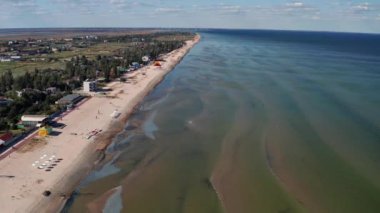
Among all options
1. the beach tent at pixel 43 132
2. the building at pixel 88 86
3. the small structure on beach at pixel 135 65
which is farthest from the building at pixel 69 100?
the small structure on beach at pixel 135 65

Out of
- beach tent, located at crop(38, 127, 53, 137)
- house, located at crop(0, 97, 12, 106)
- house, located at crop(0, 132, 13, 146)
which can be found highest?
house, located at crop(0, 97, 12, 106)

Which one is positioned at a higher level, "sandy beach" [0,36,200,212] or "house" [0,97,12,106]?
"house" [0,97,12,106]

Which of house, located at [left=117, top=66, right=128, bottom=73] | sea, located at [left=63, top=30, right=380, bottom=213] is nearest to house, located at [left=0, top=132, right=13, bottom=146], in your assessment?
sea, located at [left=63, top=30, right=380, bottom=213]

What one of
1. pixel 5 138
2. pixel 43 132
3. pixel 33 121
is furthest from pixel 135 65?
pixel 5 138

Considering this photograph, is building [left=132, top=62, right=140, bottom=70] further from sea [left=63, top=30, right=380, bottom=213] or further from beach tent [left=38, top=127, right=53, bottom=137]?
beach tent [left=38, top=127, right=53, bottom=137]

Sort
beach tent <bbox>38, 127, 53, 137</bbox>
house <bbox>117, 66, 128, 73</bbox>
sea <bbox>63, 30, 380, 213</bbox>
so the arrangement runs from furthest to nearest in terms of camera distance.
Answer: house <bbox>117, 66, 128, 73</bbox> → beach tent <bbox>38, 127, 53, 137</bbox> → sea <bbox>63, 30, 380, 213</bbox>

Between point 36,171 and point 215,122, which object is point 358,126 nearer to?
point 215,122

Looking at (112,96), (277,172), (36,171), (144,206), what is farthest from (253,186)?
(112,96)
